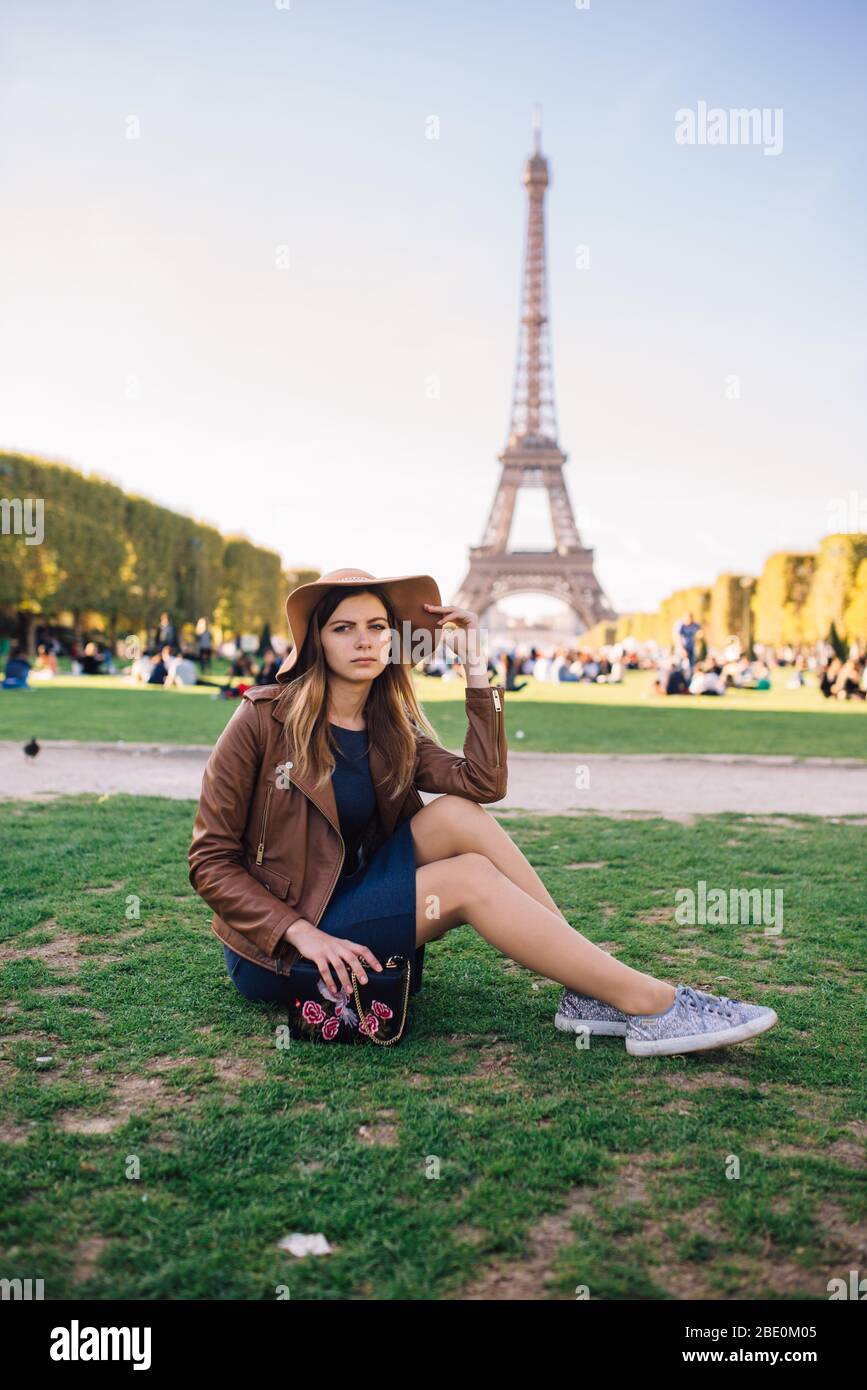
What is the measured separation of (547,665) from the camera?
118ft

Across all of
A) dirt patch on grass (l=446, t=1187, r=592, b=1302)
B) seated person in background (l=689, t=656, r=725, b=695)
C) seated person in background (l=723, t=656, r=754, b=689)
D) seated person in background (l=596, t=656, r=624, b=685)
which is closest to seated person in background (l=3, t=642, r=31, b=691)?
seated person in background (l=689, t=656, r=725, b=695)

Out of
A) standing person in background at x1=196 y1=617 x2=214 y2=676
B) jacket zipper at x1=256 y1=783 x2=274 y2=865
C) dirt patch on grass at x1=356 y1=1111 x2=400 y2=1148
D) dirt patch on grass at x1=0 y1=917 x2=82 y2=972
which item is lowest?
dirt patch on grass at x1=356 y1=1111 x2=400 y2=1148

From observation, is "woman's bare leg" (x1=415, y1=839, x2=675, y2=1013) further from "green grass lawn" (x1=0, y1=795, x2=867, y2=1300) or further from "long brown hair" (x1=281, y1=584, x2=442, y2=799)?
"long brown hair" (x1=281, y1=584, x2=442, y2=799)

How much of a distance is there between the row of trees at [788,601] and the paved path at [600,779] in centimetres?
2618

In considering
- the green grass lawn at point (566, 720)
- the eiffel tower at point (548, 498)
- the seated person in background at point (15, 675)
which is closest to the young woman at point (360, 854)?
the green grass lawn at point (566, 720)

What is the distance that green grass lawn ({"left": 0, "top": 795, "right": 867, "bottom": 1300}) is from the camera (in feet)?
6.75

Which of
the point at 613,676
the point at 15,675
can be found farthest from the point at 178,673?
the point at 613,676

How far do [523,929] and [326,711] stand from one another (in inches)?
36.8

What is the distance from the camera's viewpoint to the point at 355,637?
339cm

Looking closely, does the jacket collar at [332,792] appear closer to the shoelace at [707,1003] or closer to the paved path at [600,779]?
the shoelace at [707,1003]

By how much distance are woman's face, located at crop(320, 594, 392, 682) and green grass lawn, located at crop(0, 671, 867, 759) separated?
8.65m

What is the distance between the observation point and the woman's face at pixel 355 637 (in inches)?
133

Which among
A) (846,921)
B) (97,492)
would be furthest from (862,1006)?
(97,492)
